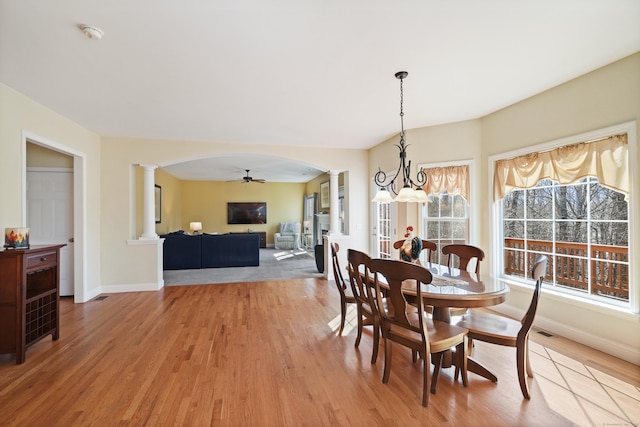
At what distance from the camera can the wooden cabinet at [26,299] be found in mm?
2623

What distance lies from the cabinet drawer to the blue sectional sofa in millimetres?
3768

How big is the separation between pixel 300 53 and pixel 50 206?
454cm

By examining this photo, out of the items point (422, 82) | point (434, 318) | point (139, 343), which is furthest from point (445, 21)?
point (139, 343)

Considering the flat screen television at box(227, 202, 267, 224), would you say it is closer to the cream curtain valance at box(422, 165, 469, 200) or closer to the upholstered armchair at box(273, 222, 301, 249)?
the upholstered armchair at box(273, 222, 301, 249)

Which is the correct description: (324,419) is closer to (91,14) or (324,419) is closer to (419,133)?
(91,14)

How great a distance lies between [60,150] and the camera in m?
4.05

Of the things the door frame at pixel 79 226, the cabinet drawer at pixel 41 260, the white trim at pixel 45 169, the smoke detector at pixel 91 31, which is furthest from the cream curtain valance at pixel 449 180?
the white trim at pixel 45 169

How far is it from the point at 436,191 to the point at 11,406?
4.88 m

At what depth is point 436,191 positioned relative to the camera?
4574 mm

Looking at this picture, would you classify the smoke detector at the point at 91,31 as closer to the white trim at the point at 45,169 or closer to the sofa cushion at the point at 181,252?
the white trim at the point at 45,169

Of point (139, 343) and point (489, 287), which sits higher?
point (489, 287)

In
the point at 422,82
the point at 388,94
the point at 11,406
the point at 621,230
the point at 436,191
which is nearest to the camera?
the point at 11,406

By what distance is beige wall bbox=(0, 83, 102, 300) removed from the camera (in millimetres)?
3031

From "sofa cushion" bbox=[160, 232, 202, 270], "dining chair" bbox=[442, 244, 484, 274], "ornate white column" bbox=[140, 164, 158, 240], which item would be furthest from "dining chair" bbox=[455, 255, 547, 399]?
"sofa cushion" bbox=[160, 232, 202, 270]
